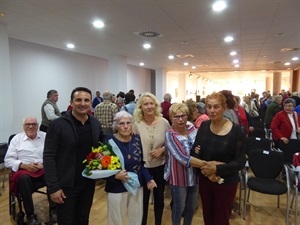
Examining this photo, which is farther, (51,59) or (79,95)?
(51,59)

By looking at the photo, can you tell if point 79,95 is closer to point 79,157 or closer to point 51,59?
point 79,157

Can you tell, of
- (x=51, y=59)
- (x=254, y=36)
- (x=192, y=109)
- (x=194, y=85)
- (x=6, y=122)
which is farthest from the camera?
(x=194, y=85)

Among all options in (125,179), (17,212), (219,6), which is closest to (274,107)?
(219,6)

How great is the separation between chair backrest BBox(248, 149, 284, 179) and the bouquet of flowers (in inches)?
81.7

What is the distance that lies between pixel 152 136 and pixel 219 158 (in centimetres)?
67

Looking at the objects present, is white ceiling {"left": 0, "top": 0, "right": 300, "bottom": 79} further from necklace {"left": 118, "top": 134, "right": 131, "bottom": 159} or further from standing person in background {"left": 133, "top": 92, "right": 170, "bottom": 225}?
necklace {"left": 118, "top": 134, "right": 131, "bottom": 159}

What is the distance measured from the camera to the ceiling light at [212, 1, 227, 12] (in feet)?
12.0

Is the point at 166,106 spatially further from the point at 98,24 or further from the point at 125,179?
the point at 125,179

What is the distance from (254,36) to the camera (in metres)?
5.88

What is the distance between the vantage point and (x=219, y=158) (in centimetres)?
191

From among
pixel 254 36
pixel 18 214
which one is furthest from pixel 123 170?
pixel 254 36

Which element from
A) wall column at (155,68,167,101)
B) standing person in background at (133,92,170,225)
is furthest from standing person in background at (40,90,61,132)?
wall column at (155,68,167,101)

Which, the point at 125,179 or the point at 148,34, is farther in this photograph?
the point at 148,34

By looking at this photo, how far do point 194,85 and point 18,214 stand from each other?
20.3 meters
